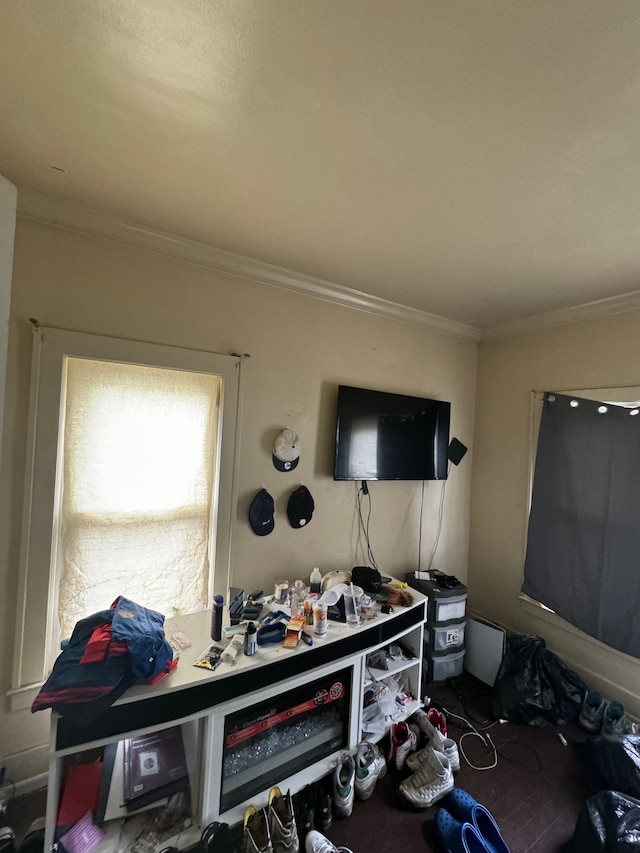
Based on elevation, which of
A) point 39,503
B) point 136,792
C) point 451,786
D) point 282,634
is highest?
point 39,503

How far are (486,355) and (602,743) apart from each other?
2.41m

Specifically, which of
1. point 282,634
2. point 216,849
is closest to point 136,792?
point 216,849

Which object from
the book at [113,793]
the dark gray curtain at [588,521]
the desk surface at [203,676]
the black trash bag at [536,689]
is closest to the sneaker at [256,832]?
the book at [113,793]

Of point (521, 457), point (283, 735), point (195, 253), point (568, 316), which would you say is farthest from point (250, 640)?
point (568, 316)

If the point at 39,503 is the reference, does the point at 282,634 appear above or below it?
below

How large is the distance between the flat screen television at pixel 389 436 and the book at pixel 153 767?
4.46ft

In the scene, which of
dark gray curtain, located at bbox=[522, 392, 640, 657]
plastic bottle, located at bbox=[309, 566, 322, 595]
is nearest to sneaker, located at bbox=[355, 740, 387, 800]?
plastic bottle, located at bbox=[309, 566, 322, 595]

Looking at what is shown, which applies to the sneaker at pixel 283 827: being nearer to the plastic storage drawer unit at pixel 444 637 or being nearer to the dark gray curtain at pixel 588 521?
the plastic storage drawer unit at pixel 444 637

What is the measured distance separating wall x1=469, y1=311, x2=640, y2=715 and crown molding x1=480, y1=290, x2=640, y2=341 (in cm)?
4

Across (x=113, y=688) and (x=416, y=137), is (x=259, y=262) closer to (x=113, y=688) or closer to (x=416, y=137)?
(x=416, y=137)

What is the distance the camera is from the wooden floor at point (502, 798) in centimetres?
131

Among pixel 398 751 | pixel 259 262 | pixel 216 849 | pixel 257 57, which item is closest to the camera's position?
pixel 257 57

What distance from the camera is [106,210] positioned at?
1.43 metres

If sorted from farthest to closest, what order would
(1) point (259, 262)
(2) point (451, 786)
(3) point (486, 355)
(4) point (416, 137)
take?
(3) point (486, 355), (1) point (259, 262), (2) point (451, 786), (4) point (416, 137)
